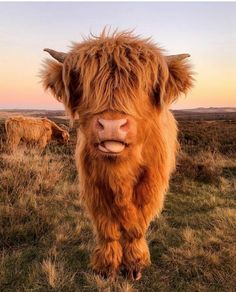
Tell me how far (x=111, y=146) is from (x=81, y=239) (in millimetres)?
2182

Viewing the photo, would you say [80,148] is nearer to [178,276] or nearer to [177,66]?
[177,66]

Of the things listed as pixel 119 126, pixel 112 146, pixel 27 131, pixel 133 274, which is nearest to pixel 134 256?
pixel 133 274

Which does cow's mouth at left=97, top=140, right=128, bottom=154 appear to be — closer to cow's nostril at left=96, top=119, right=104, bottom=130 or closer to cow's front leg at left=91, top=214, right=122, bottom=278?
cow's nostril at left=96, top=119, right=104, bottom=130

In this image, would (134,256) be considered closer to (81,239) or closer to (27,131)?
(81,239)

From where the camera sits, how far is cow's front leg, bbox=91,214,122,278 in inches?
134

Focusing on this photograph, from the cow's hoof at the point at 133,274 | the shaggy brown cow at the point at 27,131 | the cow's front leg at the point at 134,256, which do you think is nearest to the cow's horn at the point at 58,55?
the cow's front leg at the point at 134,256

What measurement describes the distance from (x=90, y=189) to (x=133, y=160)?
0.62 m

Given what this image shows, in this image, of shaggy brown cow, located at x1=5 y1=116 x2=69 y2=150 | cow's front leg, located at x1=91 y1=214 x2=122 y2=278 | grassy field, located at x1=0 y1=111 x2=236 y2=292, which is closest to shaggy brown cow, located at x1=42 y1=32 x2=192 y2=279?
cow's front leg, located at x1=91 y1=214 x2=122 y2=278

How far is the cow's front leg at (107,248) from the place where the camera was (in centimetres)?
340

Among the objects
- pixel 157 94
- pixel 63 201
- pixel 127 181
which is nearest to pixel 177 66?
pixel 157 94

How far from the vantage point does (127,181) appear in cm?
300

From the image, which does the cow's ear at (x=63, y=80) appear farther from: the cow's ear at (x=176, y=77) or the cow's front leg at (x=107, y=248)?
the cow's front leg at (x=107, y=248)

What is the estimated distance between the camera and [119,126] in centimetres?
237

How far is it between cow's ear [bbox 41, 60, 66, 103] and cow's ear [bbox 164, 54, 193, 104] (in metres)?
0.80
